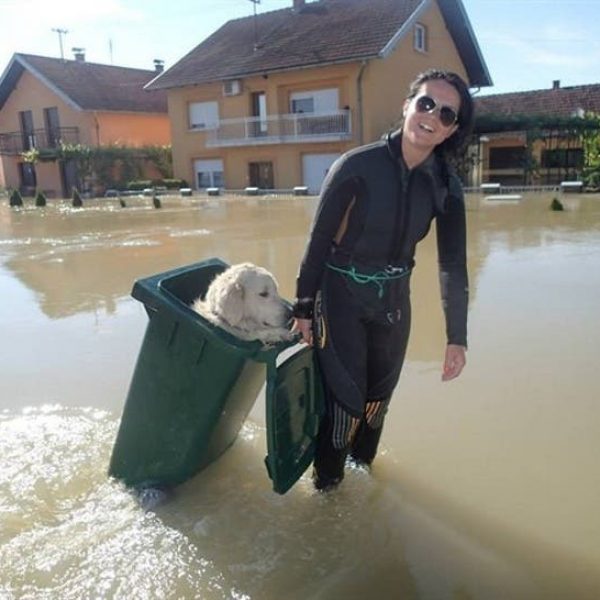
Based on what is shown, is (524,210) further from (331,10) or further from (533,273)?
(331,10)

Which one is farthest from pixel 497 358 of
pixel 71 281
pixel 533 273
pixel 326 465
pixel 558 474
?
pixel 71 281

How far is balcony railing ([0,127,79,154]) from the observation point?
111ft

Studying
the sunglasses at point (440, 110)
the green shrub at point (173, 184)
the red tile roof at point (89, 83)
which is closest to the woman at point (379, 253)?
the sunglasses at point (440, 110)

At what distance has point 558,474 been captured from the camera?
10.8 feet

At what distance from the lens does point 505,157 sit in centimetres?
2919

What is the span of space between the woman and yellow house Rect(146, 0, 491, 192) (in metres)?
22.2

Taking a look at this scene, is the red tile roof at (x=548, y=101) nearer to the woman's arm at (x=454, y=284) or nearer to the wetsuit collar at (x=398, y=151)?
the woman's arm at (x=454, y=284)

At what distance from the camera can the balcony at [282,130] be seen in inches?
987

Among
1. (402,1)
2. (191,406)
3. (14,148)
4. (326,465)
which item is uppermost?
(402,1)

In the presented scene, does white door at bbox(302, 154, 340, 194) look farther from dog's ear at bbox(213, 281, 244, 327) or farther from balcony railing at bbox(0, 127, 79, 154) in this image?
dog's ear at bbox(213, 281, 244, 327)

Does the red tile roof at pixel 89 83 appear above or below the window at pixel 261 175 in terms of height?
above

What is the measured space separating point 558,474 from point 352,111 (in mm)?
22962

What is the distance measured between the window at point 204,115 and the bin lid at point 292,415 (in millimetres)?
27343

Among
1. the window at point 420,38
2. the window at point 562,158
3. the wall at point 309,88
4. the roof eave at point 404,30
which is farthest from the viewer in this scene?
the window at point 420,38
